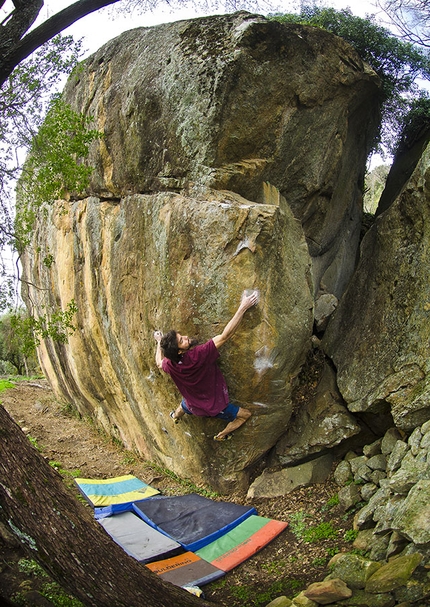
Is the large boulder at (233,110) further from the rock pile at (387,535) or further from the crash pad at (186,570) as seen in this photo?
the crash pad at (186,570)

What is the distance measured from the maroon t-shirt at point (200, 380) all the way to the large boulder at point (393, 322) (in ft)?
6.43

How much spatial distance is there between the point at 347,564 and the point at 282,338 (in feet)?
10.00

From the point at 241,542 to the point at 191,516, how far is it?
0.93 metres

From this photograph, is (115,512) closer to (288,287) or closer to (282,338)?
(282,338)

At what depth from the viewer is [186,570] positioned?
248 inches

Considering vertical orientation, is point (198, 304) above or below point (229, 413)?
above

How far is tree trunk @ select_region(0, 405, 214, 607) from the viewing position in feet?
14.5

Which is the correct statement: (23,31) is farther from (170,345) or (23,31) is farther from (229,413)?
(229,413)

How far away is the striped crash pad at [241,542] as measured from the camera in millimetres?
6504

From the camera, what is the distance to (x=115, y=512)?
769 centimetres

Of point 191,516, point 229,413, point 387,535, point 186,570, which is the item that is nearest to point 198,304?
point 229,413

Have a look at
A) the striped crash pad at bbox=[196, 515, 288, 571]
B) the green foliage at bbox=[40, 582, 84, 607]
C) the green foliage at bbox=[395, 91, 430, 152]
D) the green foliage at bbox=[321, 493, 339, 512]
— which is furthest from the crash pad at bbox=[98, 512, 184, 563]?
the green foliage at bbox=[395, 91, 430, 152]

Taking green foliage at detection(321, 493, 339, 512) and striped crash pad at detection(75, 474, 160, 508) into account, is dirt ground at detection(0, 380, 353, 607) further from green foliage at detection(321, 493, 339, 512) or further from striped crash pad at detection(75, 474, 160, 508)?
striped crash pad at detection(75, 474, 160, 508)

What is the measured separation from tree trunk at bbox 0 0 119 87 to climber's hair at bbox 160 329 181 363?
3.73 m
